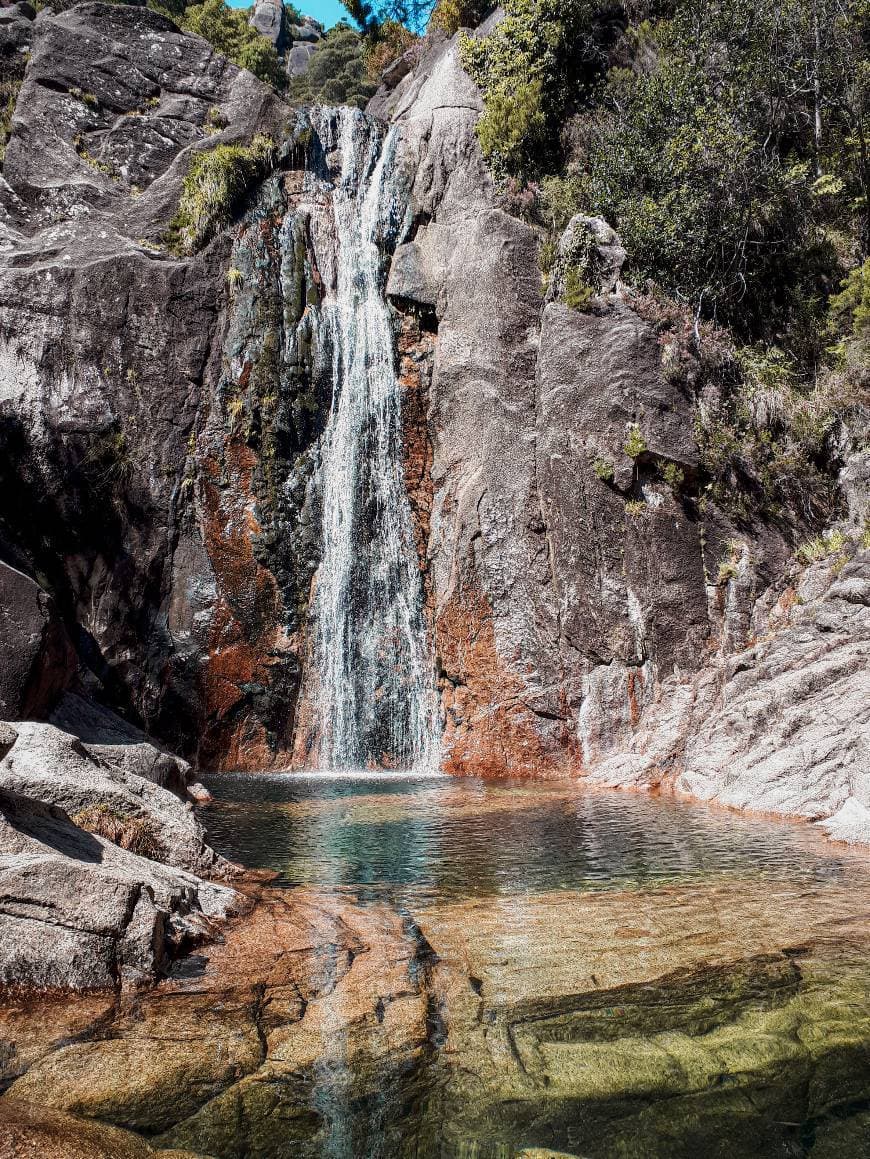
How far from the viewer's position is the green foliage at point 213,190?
70.1 ft

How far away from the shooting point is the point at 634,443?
17.0 metres

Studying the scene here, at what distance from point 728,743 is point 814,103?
16.7 meters

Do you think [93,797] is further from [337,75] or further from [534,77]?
[337,75]

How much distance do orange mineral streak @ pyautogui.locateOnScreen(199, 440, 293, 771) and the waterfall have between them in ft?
4.04

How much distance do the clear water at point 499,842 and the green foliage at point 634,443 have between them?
7.47 m

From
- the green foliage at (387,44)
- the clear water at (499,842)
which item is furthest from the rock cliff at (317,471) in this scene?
the green foliage at (387,44)

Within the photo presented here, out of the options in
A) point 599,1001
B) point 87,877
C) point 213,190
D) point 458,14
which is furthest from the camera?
point 458,14

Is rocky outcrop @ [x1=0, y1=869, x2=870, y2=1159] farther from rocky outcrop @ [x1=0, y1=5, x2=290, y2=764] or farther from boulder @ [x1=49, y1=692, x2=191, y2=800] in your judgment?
rocky outcrop @ [x1=0, y1=5, x2=290, y2=764]

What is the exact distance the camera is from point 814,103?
19547 mm

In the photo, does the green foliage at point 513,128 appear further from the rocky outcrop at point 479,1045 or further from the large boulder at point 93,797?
the rocky outcrop at point 479,1045

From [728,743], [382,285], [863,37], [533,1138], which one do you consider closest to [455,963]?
[533,1138]

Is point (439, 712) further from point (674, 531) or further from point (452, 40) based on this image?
A: point (452, 40)

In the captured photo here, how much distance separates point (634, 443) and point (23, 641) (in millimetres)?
12464

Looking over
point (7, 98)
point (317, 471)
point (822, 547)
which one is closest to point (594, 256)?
point (317, 471)
